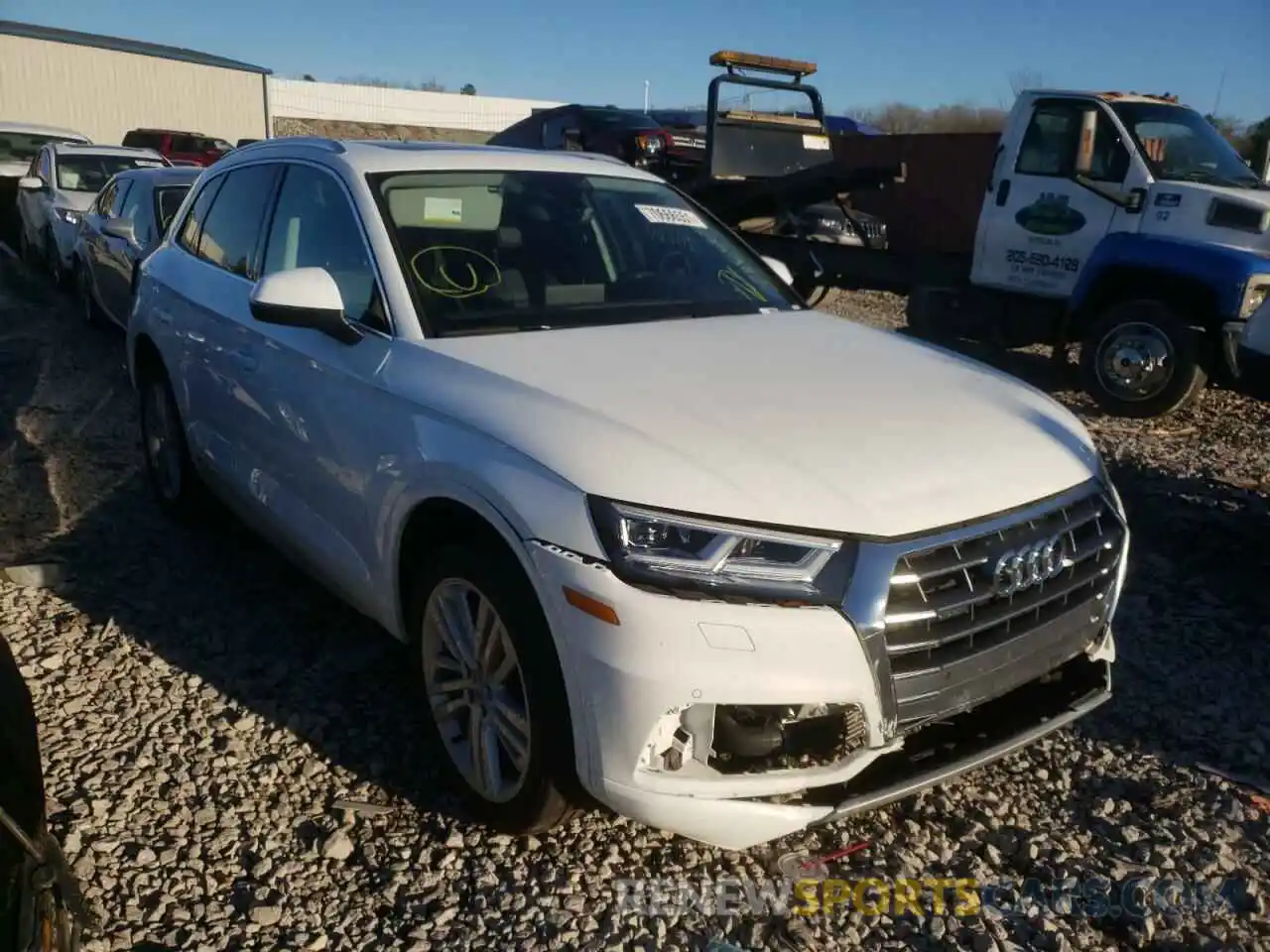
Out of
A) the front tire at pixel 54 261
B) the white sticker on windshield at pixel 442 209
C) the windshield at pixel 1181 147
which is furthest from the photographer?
the front tire at pixel 54 261

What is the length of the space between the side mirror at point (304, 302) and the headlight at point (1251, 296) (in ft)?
19.8

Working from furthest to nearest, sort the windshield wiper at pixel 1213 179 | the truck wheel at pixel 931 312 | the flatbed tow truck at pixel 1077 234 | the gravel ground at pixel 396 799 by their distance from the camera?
the truck wheel at pixel 931 312 → the windshield wiper at pixel 1213 179 → the flatbed tow truck at pixel 1077 234 → the gravel ground at pixel 396 799

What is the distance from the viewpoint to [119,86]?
103ft

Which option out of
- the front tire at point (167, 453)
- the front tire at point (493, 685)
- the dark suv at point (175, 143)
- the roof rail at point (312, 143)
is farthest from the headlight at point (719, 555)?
the dark suv at point (175, 143)

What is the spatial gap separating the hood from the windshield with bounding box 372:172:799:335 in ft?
0.64

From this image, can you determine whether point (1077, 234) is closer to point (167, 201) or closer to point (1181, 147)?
point (1181, 147)

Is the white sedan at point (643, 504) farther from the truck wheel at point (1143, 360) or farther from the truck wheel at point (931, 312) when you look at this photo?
the truck wheel at point (931, 312)

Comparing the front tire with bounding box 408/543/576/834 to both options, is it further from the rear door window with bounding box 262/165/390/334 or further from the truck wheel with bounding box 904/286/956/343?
the truck wheel with bounding box 904/286/956/343

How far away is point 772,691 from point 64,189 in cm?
1238

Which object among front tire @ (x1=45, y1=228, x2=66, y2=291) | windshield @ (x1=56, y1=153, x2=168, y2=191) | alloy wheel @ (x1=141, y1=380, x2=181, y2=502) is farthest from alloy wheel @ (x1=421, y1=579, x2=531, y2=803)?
windshield @ (x1=56, y1=153, x2=168, y2=191)

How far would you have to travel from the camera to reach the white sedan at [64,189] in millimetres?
11453

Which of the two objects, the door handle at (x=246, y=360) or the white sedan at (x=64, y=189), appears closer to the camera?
the door handle at (x=246, y=360)

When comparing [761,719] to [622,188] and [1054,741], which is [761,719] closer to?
[1054,741]

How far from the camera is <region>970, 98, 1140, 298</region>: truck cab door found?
795 cm
